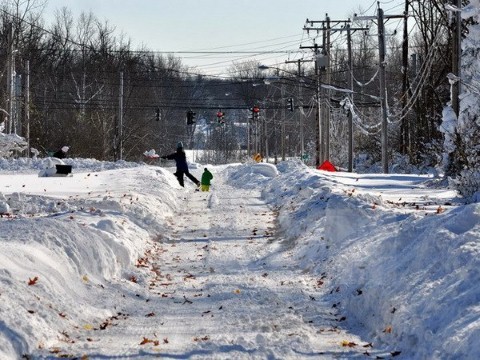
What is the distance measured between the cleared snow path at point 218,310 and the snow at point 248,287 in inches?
1.0

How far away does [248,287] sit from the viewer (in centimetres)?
1055

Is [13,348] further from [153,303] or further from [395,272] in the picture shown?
[395,272]

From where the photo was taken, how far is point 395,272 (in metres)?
8.73

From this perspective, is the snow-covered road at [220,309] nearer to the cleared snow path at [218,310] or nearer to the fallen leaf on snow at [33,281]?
the cleared snow path at [218,310]

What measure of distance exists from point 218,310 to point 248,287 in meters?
1.54

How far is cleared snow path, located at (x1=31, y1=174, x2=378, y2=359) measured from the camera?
7172 millimetres

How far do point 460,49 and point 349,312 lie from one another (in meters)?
14.3

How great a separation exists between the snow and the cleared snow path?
0.09 ft

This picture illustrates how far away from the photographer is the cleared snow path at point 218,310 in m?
7.17

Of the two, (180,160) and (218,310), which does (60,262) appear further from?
(180,160)

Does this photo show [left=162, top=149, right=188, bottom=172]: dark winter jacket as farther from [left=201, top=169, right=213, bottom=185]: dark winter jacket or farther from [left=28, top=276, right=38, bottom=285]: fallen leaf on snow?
[left=28, top=276, right=38, bottom=285]: fallen leaf on snow

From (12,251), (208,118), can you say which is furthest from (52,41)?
(12,251)

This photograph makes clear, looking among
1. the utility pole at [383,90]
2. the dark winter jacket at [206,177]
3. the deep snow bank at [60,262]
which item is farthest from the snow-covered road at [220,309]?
the utility pole at [383,90]

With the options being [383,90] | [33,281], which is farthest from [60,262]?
[383,90]
